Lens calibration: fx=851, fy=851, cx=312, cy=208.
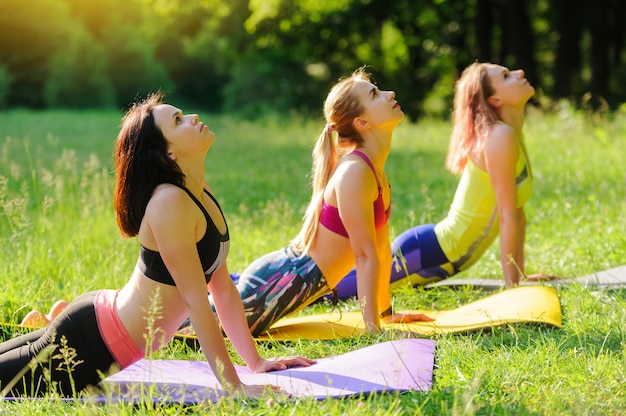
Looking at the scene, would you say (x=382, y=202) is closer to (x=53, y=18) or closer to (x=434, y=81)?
(x=434, y=81)

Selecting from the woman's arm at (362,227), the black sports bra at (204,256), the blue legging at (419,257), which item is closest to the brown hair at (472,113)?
the blue legging at (419,257)

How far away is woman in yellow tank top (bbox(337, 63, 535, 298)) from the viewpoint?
5426 mm

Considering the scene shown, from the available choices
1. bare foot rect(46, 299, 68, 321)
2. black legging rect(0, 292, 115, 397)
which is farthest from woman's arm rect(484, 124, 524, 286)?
black legging rect(0, 292, 115, 397)

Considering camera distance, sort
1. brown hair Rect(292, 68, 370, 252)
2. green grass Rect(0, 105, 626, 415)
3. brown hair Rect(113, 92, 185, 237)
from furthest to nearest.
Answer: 1. brown hair Rect(292, 68, 370, 252)
2. brown hair Rect(113, 92, 185, 237)
3. green grass Rect(0, 105, 626, 415)

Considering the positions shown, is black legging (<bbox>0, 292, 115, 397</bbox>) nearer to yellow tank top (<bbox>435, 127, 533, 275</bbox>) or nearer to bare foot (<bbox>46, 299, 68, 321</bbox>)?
bare foot (<bbox>46, 299, 68, 321</bbox>)

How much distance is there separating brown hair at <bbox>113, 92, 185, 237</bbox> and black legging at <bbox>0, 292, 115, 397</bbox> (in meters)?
0.43

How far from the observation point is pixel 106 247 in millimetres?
6184

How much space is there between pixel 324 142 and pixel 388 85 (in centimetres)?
2420

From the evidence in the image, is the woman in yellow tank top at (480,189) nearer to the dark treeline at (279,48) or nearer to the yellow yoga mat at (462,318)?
the yellow yoga mat at (462,318)

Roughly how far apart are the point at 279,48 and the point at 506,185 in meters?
22.3

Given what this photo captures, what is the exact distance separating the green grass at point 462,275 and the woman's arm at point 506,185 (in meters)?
0.33

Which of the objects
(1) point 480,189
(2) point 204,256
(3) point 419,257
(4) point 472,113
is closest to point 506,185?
(1) point 480,189

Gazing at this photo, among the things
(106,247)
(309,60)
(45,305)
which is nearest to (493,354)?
(45,305)

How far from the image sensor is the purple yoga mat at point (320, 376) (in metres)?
3.32
